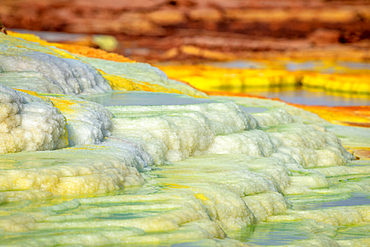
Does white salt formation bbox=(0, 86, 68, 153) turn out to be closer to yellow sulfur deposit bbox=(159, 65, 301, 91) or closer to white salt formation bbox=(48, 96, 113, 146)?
white salt formation bbox=(48, 96, 113, 146)

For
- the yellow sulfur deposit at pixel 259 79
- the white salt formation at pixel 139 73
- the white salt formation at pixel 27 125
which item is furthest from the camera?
the yellow sulfur deposit at pixel 259 79

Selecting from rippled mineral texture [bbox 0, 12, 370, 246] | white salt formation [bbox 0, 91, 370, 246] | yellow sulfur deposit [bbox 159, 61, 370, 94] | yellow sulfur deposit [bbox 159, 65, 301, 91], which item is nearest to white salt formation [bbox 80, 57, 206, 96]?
rippled mineral texture [bbox 0, 12, 370, 246]

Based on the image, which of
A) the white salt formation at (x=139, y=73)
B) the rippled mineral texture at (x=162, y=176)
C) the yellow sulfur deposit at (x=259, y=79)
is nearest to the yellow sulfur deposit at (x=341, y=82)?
the yellow sulfur deposit at (x=259, y=79)

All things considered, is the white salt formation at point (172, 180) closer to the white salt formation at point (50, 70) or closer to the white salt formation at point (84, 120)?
the white salt formation at point (84, 120)

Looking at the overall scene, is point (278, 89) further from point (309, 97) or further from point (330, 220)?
point (330, 220)

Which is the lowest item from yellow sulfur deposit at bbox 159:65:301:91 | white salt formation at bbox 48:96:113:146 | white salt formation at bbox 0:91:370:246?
yellow sulfur deposit at bbox 159:65:301:91

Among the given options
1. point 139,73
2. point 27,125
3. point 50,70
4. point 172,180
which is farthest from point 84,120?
point 139,73

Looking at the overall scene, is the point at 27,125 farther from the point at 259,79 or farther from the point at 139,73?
the point at 259,79

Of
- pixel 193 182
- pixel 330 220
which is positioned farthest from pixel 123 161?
pixel 330 220
